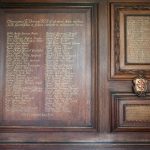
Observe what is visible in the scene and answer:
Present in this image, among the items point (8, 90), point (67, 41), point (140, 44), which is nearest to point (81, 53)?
point (67, 41)

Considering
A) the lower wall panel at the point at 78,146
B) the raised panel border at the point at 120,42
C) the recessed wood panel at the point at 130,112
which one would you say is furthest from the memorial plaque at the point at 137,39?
the lower wall panel at the point at 78,146

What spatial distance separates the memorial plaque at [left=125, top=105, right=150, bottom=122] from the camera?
8.82ft

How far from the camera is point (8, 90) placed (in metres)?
2.72

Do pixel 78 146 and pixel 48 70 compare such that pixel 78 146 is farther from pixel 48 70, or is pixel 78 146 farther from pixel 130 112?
pixel 48 70

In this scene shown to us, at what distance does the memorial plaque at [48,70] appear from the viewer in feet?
8.87

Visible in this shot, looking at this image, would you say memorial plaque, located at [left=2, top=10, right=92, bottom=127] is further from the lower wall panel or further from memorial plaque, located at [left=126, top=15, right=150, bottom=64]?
memorial plaque, located at [left=126, top=15, right=150, bottom=64]

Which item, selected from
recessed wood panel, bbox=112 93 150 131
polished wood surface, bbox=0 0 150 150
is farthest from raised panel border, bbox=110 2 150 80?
recessed wood panel, bbox=112 93 150 131

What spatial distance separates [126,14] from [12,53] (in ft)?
3.27

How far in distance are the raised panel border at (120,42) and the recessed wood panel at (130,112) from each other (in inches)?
7.0

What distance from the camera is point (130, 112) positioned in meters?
2.69

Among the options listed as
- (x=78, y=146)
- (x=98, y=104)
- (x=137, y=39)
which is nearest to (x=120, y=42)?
(x=137, y=39)

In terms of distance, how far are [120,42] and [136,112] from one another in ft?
1.92

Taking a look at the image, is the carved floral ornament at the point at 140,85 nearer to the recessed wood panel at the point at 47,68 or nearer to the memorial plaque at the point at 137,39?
the memorial plaque at the point at 137,39

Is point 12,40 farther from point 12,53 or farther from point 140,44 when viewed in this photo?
point 140,44
